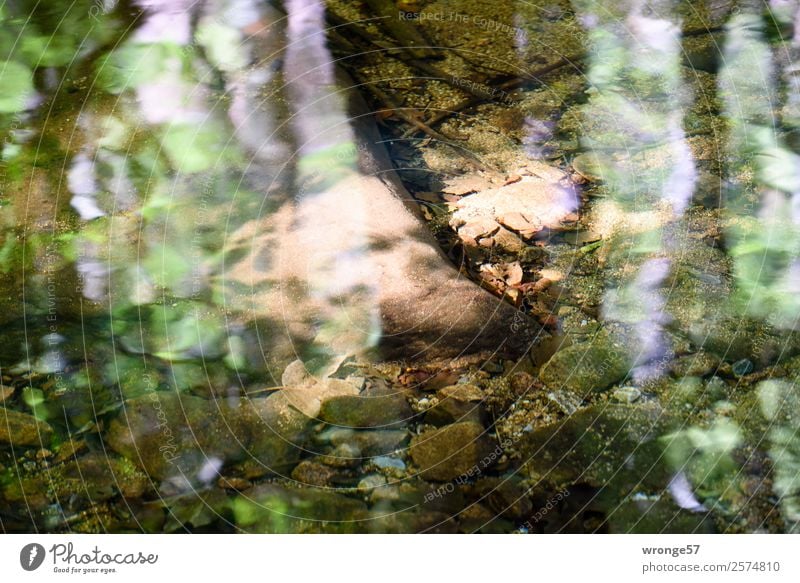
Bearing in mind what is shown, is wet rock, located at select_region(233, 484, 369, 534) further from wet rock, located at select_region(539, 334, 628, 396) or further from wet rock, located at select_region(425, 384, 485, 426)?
wet rock, located at select_region(539, 334, 628, 396)

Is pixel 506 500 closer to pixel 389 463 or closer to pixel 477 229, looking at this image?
pixel 389 463

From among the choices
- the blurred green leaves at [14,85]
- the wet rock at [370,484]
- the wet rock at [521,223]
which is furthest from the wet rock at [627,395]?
the blurred green leaves at [14,85]

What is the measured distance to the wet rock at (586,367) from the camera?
1.37m

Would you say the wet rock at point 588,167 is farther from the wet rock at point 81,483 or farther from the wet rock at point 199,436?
the wet rock at point 81,483

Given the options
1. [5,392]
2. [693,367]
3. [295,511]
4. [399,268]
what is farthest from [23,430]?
[693,367]

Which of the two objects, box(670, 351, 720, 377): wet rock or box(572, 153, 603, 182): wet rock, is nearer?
box(670, 351, 720, 377): wet rock

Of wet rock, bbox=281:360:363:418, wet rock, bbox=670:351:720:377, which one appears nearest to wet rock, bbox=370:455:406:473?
wet rock, bbox=281:360:363:418

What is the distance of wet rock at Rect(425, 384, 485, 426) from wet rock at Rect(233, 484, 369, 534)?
21 cm

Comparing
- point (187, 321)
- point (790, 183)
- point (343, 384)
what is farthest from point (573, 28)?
point (187, 321)

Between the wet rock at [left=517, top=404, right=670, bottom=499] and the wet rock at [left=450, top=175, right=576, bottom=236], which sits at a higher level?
the wet rock at [left=450, top=175, right=576, bottom=236]

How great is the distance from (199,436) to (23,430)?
33 cm

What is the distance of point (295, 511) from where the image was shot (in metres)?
1.30

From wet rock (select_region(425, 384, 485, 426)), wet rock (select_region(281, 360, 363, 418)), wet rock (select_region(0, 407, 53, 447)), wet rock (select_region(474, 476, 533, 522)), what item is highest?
wet rock (select_region(0, 407, 53, 447))

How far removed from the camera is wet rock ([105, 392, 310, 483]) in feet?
4.32
